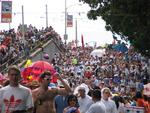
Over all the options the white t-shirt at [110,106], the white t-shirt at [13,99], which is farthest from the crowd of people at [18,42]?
the white t-shirt at [13,99]

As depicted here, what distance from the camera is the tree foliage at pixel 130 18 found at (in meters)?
28.4

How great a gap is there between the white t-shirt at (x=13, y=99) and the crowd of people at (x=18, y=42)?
100ft

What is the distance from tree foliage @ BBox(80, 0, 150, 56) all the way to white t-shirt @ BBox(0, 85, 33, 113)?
18.4m


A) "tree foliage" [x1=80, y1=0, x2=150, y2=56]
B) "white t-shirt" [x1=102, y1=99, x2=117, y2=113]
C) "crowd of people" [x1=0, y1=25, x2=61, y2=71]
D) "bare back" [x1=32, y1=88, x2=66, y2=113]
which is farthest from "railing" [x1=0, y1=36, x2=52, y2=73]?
"bare back" [x1=32, y1=88, x2=66, y2=113]

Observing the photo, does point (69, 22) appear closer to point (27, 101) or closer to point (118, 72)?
point (118, 72)

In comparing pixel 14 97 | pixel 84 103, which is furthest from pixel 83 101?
pixel 14 97

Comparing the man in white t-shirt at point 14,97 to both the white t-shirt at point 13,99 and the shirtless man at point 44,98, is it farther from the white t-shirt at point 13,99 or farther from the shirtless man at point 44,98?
the shirtless man at point 44,98

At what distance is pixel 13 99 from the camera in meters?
9.95

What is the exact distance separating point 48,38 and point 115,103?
144 feet

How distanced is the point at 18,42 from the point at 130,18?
21.6m

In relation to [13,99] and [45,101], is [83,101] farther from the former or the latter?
[13,99]

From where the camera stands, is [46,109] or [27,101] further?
[46,109]

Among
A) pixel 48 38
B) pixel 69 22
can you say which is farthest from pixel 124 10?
pixel 69 22

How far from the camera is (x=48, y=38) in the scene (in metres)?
59.1
